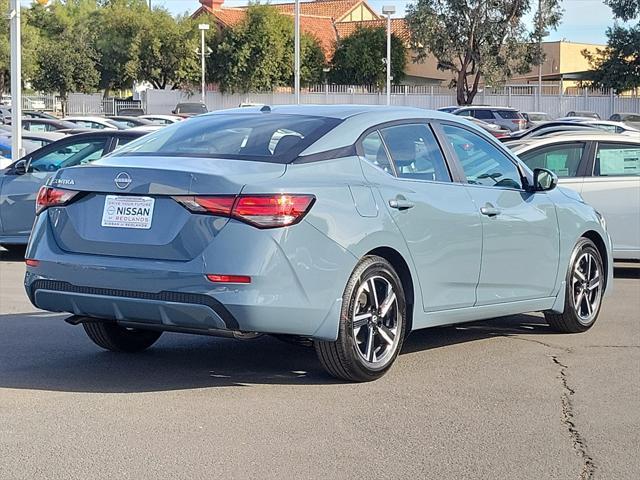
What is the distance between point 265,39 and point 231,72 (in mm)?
2741

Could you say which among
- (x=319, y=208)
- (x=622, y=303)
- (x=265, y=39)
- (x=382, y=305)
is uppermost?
(x=265, y=39)

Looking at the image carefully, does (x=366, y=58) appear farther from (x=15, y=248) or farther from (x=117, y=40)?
(x=15, y=248)

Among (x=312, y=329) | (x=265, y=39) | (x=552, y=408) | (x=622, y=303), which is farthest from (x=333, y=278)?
(x=265, y=39)

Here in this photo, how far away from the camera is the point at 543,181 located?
25.6 feet

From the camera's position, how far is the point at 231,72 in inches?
2482

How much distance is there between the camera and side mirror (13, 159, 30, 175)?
12.6 meters

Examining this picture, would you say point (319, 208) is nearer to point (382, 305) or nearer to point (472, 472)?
point (382, 305)

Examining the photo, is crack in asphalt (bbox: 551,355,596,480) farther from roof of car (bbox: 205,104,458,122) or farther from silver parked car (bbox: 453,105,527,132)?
silver parked car (bbox: 453,105,527,132)

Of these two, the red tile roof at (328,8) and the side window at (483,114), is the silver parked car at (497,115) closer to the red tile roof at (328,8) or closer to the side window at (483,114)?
the side window at (483,114)

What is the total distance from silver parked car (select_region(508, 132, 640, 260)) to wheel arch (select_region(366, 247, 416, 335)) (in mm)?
5461

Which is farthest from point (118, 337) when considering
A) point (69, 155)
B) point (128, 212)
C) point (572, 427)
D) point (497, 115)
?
point (497, 115)

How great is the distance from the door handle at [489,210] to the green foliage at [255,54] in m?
56.1

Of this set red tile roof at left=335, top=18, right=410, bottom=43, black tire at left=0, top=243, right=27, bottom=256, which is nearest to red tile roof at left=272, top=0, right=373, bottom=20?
red tile roof at left=335, top=18, right=410, bottom=43

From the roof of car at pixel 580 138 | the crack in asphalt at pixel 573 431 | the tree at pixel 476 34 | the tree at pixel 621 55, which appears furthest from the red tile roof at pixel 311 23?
the crack in asphalt at pixel 573 431
